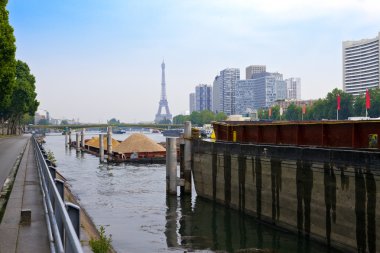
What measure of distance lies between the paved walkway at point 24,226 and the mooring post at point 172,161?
1616 centimetres

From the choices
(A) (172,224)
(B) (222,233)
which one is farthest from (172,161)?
(B) (222,233)

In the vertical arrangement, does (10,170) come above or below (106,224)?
above

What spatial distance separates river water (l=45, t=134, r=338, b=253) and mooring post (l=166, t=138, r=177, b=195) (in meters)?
0.92

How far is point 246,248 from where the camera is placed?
826 inches

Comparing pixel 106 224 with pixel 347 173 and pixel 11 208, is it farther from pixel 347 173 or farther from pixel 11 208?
pixel 347 173

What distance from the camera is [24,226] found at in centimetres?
1148

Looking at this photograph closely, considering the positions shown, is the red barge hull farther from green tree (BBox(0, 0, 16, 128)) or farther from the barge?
green tree (BBox(0, 0, 16, 128))

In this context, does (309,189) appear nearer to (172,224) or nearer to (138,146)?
(172,224)

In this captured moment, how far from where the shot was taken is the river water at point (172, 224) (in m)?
21.2

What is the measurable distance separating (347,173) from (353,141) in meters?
3.42

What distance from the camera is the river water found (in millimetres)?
21156

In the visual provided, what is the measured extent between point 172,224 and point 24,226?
1566cm

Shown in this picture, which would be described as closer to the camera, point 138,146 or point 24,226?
point 24,226

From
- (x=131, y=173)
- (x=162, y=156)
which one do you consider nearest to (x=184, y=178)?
(x=131, y=173)
